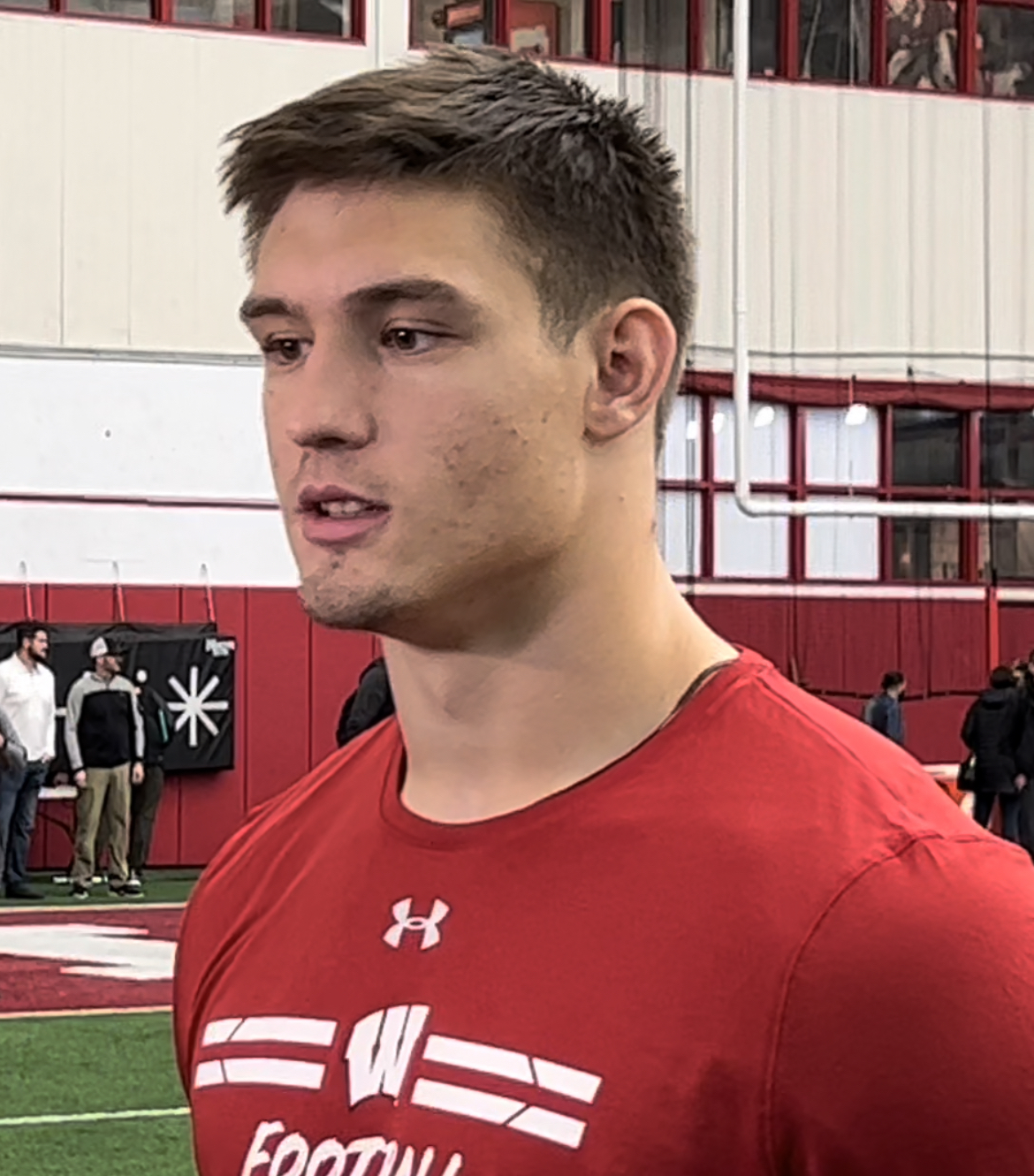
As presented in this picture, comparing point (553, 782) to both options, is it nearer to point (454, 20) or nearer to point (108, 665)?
point (108, 665)

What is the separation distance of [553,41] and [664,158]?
59.5 ft

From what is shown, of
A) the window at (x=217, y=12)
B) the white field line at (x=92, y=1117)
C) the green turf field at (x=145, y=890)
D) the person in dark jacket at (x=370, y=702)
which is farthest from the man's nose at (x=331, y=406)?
the window at (x=217, y=12)

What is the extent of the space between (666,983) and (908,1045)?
18 cm

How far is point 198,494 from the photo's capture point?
1794 cm

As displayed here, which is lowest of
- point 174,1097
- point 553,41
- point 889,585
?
point 174,1097

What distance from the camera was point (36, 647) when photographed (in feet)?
49.2

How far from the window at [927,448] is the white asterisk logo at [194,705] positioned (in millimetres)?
6101

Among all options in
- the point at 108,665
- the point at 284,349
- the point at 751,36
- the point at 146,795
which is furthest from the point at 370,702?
the point at 284,349

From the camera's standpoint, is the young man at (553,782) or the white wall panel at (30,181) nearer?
the young man at (553,782)

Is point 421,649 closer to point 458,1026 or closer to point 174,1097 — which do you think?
point 458,1026

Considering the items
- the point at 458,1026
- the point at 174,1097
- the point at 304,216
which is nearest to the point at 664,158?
the point at 304,216

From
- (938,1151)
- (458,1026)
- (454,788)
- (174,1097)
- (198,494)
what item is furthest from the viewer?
(198,494)

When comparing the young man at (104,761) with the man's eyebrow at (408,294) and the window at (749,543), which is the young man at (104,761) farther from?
the man's eyebrow at (408,294)

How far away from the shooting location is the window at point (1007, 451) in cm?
2034
